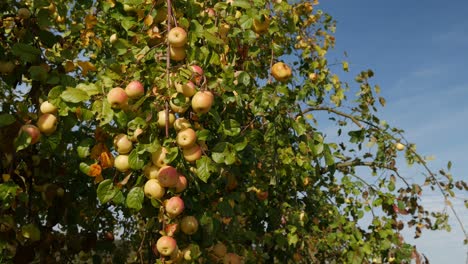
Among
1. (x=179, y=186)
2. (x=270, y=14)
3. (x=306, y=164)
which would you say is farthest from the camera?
(x=306, y=164)

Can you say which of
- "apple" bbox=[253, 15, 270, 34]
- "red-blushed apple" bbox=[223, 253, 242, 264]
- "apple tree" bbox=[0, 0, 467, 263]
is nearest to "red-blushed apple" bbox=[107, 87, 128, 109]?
"apple tree" bbox=[0, 0, 467, 263]

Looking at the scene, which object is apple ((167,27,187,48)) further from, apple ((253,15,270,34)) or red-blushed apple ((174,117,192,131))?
apple ((253,15,270,34))

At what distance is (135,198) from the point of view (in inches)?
81.6

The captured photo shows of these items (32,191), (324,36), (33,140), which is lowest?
(32,191)

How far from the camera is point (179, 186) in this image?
206 cm

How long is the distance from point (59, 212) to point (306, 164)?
205cm

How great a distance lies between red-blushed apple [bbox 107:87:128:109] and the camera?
2.10m

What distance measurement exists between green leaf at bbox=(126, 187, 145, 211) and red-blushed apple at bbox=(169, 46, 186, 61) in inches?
23.5

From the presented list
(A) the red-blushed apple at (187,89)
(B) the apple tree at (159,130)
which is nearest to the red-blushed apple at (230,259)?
(B) the apple tree at (159,130)

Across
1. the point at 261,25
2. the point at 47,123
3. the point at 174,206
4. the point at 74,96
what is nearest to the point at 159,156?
the point at 174,206

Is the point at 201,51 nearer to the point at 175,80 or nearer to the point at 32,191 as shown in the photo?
the point at 175,80

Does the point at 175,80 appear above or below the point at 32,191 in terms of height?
above

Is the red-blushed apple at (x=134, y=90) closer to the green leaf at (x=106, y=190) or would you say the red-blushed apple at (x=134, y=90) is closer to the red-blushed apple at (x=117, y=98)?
the red-blushed apple at (x=117, y=98)

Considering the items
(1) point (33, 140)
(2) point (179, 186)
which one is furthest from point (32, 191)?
(2) point (179, 186)
